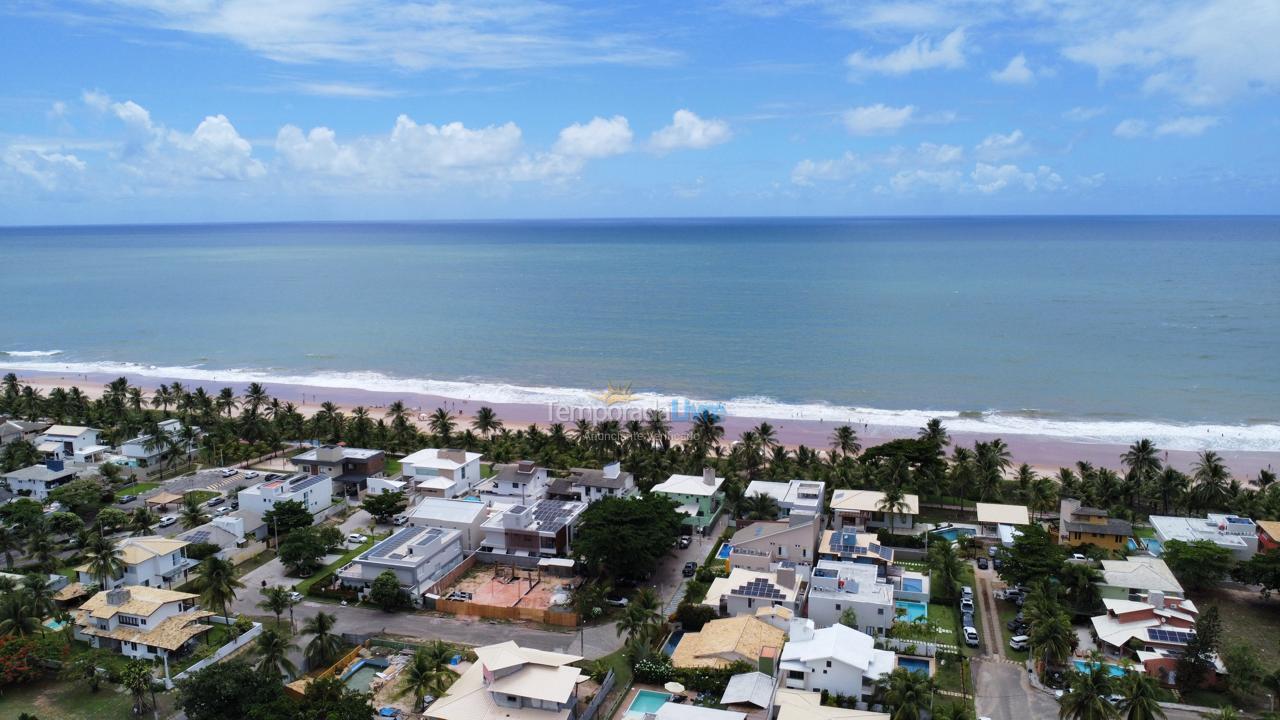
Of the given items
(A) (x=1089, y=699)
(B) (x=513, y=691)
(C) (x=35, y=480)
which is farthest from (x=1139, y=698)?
(C) (x=35, y=480)

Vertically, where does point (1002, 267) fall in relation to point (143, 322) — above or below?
above

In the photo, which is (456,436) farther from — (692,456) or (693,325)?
(693,325)

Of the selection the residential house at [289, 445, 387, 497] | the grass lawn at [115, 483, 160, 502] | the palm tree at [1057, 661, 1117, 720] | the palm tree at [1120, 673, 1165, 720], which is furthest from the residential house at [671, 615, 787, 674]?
the grass lawn at [115, 483, 160, 502]

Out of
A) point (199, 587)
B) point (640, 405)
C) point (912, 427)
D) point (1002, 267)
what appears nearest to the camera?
point (199, 587)

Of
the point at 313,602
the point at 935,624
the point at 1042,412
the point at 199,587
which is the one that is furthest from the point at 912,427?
the point at 199,587

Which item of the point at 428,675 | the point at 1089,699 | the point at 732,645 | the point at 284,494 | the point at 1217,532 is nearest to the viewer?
the point at 1089,699

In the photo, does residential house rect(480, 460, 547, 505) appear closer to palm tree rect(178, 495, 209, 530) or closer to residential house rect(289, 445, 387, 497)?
residential house rect(289, 445, 387, 497)

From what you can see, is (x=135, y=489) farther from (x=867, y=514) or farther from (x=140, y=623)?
(x=867, y=514)
